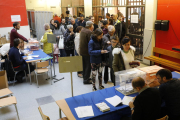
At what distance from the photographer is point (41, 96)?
496cm

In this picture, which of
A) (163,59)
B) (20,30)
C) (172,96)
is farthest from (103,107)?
(20,30)

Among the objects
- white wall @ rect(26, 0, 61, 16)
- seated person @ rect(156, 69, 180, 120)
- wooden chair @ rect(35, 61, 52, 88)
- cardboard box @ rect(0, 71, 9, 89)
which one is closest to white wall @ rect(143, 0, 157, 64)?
wooden chair @ rect(35, 61, 52, 88)

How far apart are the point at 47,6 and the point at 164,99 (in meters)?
15.9

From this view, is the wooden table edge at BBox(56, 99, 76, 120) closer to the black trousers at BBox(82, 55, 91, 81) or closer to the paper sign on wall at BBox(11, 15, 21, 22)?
the black trousers at BBox(82, 55, 91, 81)

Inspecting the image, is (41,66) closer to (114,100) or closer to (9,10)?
(114,100)

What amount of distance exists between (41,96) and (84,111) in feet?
8.21

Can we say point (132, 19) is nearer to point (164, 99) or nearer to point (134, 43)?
point (134, 43)

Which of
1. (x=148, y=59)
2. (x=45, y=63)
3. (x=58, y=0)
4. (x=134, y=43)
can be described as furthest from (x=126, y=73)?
(x=58, y=0)

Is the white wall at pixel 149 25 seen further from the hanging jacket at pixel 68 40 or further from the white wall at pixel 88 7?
the white wall at pixel 88 7

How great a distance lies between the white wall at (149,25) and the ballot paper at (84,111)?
4.74 metres

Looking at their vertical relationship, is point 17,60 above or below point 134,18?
below

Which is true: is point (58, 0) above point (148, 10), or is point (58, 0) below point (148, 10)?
above

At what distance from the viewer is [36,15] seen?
10281mm

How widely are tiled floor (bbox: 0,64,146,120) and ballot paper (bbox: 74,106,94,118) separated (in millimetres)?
1235
